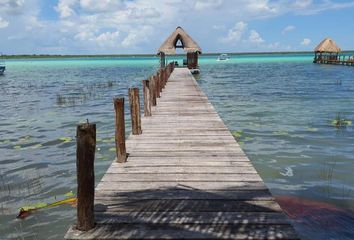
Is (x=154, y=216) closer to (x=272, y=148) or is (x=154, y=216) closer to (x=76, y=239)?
(x=76, y=239)

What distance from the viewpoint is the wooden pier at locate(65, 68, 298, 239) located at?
3473 mm

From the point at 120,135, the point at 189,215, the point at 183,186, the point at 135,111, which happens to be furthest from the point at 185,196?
the point at 135,111

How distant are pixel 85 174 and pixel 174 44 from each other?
3495 cm

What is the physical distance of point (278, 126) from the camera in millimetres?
13609

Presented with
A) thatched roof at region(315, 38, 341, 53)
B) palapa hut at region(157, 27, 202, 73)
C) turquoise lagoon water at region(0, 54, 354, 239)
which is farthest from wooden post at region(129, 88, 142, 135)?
thatched roof at region(315, 38, 341, 53)

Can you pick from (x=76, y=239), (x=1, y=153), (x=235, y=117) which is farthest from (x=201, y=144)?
(x=235, y=117)

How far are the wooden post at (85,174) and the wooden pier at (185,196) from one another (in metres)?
0.12

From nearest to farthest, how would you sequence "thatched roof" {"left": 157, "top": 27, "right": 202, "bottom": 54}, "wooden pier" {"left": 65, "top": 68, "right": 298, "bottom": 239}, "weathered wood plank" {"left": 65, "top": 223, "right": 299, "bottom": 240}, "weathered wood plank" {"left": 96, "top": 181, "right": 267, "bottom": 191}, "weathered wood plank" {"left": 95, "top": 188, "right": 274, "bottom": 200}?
"weathered wood plank" {"left": 65, "top": 223, "right": 299, "bottom": 240} < "wooden pier" {"left": 65, "top": 68, "right": 298, "bottom": 239} < "weathered wood plank" {"left": 95, "top": 188, "right": 274, "bottom": 200} < "weathered wood plank" {"left": 96, "top": 181, "right": 267, "bottom": 191} < "thatched roof" {"left": 157, "top": 27, "right": 202, "bottom": 54}

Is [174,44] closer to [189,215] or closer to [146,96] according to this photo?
[146,96]

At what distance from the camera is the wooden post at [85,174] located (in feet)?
11.5

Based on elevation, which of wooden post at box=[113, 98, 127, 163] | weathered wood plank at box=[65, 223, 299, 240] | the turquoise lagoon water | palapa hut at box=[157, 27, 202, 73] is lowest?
the turquoise lagoon water

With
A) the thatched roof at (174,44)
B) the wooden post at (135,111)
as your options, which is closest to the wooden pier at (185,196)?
the wooden post at (135,111)

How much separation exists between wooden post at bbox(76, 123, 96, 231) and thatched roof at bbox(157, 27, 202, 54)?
108ft

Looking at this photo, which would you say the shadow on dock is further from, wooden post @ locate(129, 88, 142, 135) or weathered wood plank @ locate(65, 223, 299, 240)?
wooden post @ locate(129, 88, 142, 135)
